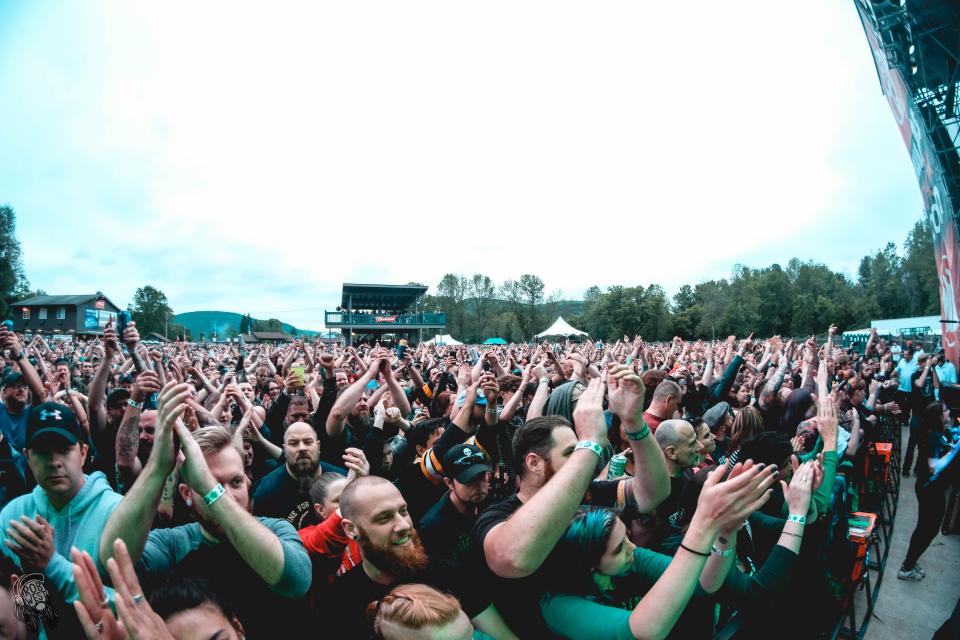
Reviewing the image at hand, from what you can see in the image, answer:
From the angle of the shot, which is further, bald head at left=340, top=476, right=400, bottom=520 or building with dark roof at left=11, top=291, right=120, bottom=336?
building with dark roof at left=11, top=291, right=120, bottom=336

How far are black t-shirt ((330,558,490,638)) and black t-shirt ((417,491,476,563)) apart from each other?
35 cm

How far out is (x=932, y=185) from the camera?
16672mm

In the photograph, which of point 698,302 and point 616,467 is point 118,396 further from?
point 698,302

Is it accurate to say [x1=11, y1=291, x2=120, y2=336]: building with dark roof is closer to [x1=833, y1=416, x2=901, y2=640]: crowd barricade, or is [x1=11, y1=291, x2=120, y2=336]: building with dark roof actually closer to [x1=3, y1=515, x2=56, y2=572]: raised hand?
[x1=3, y1=515, x2=56, y2=572]: raised hand

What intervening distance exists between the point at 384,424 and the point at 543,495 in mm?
3973

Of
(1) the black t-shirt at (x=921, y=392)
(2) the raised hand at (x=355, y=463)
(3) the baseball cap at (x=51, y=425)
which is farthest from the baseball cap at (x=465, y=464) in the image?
(1) the black t-shirt at (x=921, y=392)

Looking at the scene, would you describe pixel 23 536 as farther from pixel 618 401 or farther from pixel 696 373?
pixel 696 373

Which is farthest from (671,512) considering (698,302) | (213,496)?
(698,302)

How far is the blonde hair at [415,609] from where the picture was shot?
151 cm

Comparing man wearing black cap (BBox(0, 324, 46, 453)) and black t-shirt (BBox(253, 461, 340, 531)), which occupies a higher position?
man wearing black cap (BBox(0, 324, 46, 453))

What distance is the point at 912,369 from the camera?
1079cm

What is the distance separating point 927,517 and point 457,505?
5.24m

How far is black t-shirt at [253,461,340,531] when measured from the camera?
3084mm

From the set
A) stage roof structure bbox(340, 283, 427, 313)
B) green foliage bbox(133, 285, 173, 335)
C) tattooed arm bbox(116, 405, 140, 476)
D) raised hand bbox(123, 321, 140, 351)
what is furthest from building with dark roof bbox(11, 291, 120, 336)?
tattooed arm bbox(116, 405, 140, 476)
